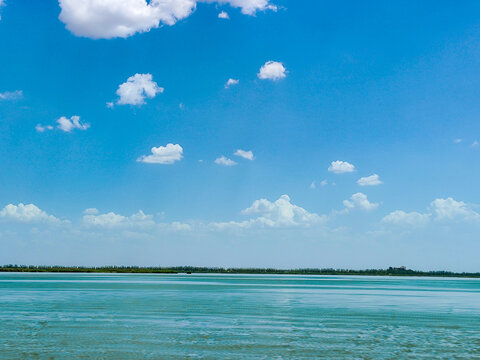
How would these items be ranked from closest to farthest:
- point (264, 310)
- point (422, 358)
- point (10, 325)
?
point (422, 358) → point (10, 325) → point (264, 310)

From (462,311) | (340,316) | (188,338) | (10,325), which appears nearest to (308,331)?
(188,338)

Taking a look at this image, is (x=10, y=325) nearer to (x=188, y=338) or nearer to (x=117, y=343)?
(x=117, y=343)

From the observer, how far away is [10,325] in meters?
31.4

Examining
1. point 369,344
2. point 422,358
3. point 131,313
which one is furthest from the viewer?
point 131,313

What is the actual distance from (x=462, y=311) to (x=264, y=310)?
1776 cm

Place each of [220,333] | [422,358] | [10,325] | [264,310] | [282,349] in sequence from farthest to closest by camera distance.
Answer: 1. [264,310]
2. [10,325]
3. [220,333]
4. [282,349]
5. [422,358]

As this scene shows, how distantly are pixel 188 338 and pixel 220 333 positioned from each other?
246 centimetres

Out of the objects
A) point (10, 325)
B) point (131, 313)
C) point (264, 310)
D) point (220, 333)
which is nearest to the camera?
point (220, 333)

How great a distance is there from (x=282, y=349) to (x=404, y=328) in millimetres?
11789

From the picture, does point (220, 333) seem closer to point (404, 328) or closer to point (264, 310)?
point (404, 328)

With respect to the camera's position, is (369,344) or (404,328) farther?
(404,328)

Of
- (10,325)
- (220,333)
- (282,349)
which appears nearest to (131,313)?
(10,325)

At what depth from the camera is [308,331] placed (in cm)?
3042

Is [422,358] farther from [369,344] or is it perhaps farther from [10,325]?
[10,325]
